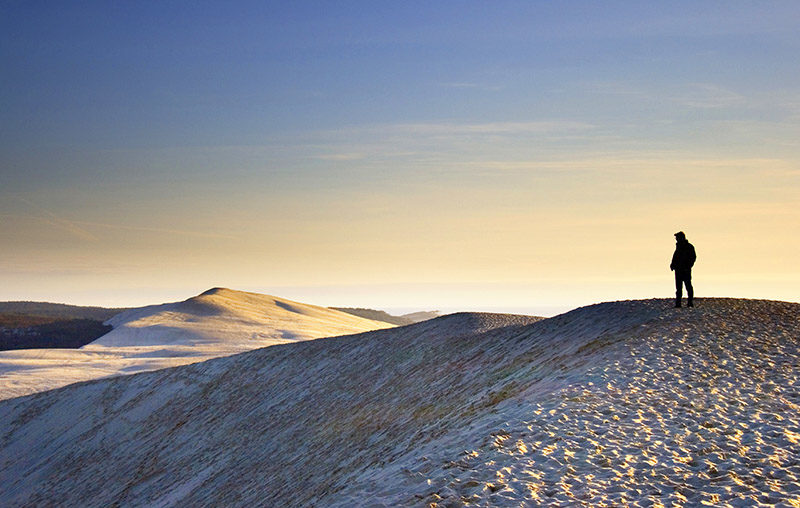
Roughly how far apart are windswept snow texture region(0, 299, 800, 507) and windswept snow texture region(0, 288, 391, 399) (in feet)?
109

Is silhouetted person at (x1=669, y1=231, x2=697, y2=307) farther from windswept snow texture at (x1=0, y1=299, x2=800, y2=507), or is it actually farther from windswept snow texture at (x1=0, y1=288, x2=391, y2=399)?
windswept snow texture at (x1=0, y1=288, x2=391, y2=399)

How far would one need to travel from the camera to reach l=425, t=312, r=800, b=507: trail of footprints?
13.0 metres

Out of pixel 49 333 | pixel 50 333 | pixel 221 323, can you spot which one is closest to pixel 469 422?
pixel 221 323

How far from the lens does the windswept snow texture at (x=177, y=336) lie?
81.8 meters

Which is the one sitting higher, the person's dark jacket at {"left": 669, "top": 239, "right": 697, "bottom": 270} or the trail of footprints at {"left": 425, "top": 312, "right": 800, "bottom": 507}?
the person's dark jacket at {"left": 669, "top": 239, "right": 697, "bottom": 270}

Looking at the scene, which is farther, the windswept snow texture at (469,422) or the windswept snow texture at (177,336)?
the windswept snow texture at (177,336)

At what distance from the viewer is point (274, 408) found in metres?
35.8

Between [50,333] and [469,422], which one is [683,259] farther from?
[50,333]

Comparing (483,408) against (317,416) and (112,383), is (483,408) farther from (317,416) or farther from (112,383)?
(112,383)

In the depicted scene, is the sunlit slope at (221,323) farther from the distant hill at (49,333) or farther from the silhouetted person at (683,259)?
the silhouetted person at (683,259)

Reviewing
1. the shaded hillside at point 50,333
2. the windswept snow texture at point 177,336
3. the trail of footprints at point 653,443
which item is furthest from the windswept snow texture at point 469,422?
the shaded hillside at point 50,333

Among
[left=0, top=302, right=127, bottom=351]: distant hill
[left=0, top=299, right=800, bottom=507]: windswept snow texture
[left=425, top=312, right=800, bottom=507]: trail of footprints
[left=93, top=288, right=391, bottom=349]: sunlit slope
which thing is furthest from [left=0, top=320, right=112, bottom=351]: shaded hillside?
[left=425, top=312, right=800, bottom=507]: trail of footprints

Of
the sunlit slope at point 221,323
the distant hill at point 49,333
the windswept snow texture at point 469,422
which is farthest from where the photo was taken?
the distant hill at point 49,333

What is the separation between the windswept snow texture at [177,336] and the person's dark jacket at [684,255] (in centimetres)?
6298
